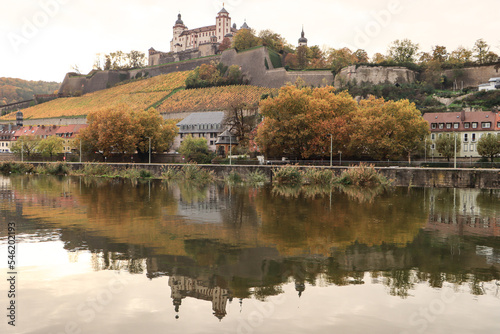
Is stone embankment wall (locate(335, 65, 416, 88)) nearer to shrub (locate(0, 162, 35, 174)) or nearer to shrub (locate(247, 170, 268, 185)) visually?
shrub (locate(247, 170, 268, 185))

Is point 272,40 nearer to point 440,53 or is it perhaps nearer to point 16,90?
point 440,53

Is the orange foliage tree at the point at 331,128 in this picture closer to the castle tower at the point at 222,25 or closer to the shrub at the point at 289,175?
the shrub at the point at 289,175

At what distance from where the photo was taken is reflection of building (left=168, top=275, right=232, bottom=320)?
8.34 metres

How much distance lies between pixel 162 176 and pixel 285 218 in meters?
33.4

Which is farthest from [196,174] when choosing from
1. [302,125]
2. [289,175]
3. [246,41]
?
[246,41]

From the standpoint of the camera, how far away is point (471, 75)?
321 ft

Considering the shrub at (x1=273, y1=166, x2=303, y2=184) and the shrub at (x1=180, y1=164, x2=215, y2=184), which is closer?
the shrub at (x1=273, y1=166, x2=303, y2=184)

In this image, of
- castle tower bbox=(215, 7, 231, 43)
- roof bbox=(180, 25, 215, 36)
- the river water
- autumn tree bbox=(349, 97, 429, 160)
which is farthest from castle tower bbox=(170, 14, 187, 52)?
the river water

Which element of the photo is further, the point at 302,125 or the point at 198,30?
the point at 198,30

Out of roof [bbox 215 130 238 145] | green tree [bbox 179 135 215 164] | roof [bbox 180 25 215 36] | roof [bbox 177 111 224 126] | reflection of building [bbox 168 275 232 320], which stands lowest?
reflection of building [bbox 168 275 232 320]

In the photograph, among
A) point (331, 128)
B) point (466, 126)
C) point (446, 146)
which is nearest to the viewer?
point (331, 128)

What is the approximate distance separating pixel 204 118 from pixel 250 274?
280 ft

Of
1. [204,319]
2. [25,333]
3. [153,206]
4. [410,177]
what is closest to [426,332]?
[204,319]

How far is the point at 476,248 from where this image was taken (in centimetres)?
1332
